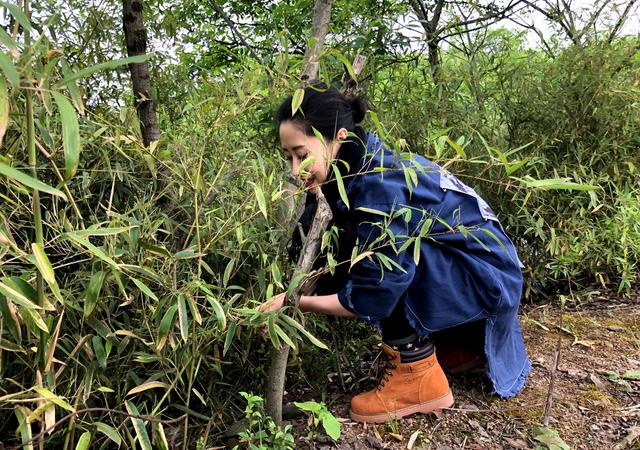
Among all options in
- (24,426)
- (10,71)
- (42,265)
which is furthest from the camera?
(24,426)

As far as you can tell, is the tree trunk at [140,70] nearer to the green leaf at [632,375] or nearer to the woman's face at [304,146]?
the woman's face at [304,146]

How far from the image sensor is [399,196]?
1.48 m

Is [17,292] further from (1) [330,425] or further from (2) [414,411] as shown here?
(2) [414,411]

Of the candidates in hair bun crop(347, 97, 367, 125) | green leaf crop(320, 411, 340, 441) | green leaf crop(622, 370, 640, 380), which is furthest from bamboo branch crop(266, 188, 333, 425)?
green leaf crop(622, 370, 640, 380)

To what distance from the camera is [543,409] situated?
1654 millimetres

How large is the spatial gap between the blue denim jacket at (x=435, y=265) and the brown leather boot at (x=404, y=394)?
0.12 m

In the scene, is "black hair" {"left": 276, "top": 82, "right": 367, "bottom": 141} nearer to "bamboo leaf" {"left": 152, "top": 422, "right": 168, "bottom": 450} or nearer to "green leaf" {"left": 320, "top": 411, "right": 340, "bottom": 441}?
"green leaf" {"left": 320, "top": 411, "right": 340, "bottom": 441}

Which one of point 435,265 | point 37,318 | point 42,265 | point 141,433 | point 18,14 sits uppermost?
point 18,14

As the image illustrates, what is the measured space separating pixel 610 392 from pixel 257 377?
1.15m

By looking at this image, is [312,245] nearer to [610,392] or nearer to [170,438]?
[170,438]

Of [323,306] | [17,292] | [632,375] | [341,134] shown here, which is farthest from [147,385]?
[632,375]

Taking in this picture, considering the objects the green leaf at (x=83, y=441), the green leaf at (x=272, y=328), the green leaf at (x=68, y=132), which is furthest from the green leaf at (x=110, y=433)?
the green leaf at (x=68, y=132)

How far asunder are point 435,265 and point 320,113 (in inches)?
22.7

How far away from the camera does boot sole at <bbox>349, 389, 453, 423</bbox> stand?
158 cm
